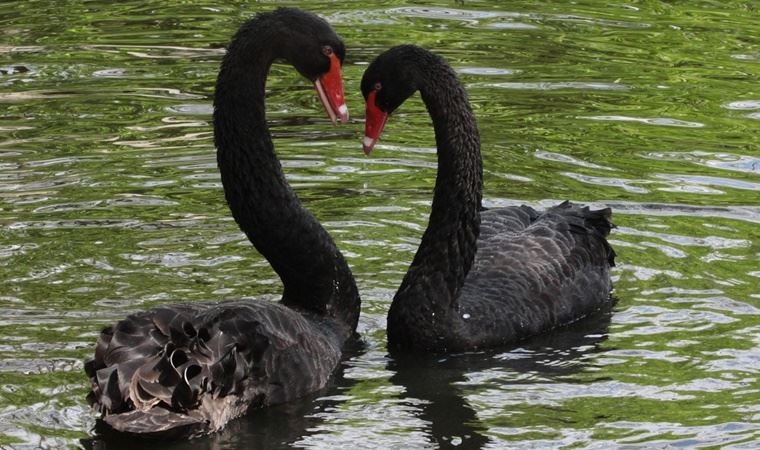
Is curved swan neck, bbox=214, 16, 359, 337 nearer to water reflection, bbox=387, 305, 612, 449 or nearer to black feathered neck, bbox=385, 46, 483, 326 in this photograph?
black feathered neck, bbox=385, 46, 483, 326

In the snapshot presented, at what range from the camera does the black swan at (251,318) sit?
6281 millimetres

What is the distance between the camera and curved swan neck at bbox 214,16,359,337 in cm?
758

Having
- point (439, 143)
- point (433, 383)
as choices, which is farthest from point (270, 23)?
point (433, 383)

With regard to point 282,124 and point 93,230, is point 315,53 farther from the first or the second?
point 282,124

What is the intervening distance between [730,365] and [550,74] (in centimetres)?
576

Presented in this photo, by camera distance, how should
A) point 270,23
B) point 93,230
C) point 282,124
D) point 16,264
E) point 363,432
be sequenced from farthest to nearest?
point 282,124, point 93,230, point 16,264, point 270,23, point 363,432

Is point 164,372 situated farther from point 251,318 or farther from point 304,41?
point 304,41

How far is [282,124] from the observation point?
37.2ft

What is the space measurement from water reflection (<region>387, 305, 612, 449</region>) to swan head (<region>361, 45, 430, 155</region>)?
3.65ft

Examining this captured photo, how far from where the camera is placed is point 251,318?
6.77 meters

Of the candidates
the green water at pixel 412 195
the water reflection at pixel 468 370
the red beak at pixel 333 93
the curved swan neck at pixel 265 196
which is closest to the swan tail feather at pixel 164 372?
the green water at pixel 412 195

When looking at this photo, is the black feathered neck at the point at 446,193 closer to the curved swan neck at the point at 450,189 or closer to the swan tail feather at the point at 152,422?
the curved swan neck at the point at 450,189

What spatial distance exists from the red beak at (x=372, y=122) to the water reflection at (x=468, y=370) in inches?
40.3

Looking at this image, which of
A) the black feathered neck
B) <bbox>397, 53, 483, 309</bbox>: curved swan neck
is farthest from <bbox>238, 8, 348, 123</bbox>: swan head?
<bbox>397, 53, 483, 309</bbox>: curved swan neck
